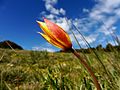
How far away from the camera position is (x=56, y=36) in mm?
1224

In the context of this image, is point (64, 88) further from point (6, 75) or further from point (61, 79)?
point (6, 75)

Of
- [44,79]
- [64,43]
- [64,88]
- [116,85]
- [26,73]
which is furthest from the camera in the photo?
[26,73]

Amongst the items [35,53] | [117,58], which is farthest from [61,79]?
[35,53]

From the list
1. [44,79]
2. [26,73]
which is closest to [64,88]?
[44,79]

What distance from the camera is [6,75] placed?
5.88 meters

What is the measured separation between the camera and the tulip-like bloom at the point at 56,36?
48.0 inches

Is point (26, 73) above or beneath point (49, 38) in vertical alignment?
above

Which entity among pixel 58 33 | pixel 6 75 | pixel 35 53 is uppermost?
pixel 35 53

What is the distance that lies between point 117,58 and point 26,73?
331 centimetres

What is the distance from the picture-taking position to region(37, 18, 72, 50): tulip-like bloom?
1.22m

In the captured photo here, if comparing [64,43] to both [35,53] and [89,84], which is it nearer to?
[89,84]

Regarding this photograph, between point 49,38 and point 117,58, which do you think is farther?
point 117,58

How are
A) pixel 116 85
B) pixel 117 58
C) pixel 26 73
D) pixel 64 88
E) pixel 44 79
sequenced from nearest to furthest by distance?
1. pixel 116 85
2. pixel 117 58
3. pixel 64 88
4. pixel 44 79
5. pixel 26 73

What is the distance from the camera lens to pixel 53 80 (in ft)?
9.65
